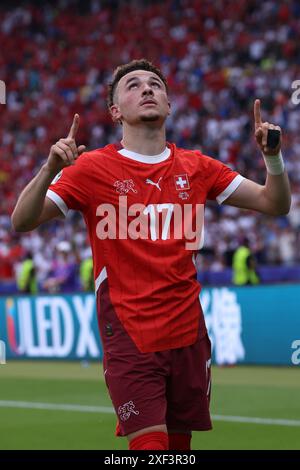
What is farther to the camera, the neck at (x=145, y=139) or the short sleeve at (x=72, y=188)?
the neck at (x=145, y=139)

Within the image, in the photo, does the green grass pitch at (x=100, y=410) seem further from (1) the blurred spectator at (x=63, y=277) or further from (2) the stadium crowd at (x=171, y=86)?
(2) the stadium crowd at (x=171, y=86)

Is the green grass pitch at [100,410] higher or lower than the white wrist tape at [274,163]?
lower

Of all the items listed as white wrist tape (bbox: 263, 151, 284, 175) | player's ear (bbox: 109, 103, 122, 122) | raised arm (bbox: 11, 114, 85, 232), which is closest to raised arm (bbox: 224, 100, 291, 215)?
white wrist tape (bbox: 263, 151, 284, 175)

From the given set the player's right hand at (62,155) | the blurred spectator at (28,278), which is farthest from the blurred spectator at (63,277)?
the player's right hand at (62,155)

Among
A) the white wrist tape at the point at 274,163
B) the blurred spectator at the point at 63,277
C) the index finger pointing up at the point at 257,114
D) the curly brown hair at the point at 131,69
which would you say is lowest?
the blurred spectator at the point at 63,277

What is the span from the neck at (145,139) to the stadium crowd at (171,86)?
13.7m

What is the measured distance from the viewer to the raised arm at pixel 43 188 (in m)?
4.71

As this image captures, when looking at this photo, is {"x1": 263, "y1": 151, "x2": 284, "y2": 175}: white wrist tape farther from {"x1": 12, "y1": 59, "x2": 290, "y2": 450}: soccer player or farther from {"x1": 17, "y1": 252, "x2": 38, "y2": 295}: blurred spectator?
{"x1": 17, "y1": 252, "x2": 38, "y2": 295}: blurred spectator


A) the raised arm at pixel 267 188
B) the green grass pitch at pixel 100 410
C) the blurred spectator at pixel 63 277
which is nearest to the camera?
the raised arm at pixel 267 188

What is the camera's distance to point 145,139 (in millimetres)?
5348

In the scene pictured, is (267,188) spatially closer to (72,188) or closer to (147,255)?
(147,255)

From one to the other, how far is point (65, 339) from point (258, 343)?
387 centimetres

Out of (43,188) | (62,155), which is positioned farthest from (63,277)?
(62,155)

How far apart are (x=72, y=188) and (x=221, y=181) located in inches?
33.7
